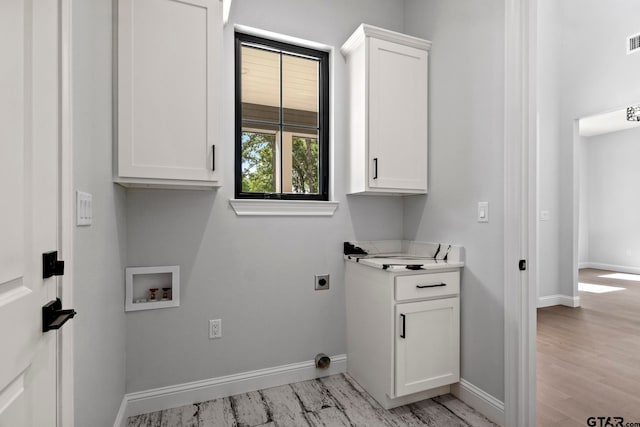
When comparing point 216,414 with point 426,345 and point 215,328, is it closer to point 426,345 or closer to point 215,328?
point 215,328

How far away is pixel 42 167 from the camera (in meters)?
0.85

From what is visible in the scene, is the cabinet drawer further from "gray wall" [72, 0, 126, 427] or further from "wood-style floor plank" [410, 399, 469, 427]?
"gray wall" [72, 0, 126, 427]

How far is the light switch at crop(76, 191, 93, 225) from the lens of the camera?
1083 millimetres

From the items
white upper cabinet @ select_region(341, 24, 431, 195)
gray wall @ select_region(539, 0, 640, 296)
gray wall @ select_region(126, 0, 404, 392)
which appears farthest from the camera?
gray wall @ select_region(539, 0, 640, 296)

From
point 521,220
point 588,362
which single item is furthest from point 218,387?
point 588,362

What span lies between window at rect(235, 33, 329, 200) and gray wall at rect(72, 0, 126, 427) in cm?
82

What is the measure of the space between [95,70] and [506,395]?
2.48 metres

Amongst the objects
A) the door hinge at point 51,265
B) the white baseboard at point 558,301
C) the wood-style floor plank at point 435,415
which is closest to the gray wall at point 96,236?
the door hinge at point 51,265

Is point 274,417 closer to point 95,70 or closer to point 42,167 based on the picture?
point 42,167

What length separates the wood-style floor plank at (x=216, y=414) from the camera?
71.5 inches

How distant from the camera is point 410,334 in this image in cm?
191

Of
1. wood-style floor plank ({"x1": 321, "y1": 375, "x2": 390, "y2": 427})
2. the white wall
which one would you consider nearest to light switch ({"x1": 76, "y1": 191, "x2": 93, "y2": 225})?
wood-style floor plank ({"x1": 321, "y1": 375, "x2": 390, "y2": 427})

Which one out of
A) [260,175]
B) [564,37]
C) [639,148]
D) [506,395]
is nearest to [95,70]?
[260,175]

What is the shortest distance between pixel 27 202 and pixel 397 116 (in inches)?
79.9
